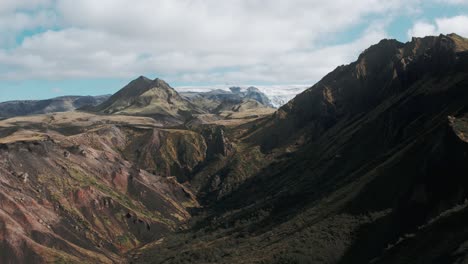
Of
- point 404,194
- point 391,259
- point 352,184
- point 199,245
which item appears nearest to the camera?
point 391,259

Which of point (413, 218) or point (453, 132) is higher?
point (453, 132)

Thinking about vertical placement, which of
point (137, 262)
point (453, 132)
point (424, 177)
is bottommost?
point (137, 262)

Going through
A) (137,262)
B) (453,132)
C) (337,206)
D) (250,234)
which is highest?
(453,132)

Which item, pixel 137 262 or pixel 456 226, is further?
pixel 137 262

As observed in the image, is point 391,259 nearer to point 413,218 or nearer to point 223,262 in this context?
point 413,218

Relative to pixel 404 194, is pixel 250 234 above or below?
below

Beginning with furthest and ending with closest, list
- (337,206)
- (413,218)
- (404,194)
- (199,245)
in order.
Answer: (199,245) < (337,206) < (404,194) < (413,218)

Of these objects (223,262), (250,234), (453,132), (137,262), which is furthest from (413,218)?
(137,262)

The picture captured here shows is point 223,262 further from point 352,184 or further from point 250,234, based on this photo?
point 352,184

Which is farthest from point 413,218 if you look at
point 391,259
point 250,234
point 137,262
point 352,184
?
point 137,262
